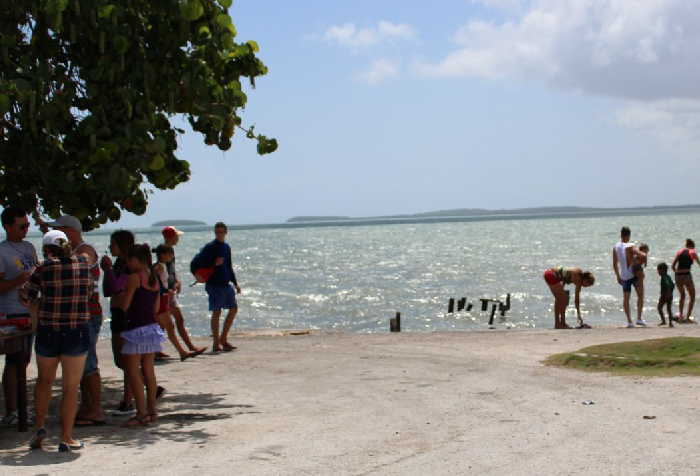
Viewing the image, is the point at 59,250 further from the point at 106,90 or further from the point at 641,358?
the point at 641,358

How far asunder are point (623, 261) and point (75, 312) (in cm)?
1397

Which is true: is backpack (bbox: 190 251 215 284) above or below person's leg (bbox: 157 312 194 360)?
above

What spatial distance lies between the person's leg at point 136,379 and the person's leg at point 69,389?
1053 millimetres

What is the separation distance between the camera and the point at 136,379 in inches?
350

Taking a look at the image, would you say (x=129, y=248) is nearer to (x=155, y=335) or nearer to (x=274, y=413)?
(x=155, y=335)

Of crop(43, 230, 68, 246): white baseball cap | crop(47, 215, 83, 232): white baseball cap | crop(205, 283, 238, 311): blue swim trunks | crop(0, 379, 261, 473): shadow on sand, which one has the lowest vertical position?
crop(0, 379, 261, 473): shadow on sand

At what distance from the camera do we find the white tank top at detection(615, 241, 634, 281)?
1909cm

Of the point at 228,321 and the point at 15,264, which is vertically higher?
the point at 15,264

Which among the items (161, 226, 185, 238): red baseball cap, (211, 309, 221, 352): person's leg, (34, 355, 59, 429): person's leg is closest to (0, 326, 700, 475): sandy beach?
(34, 355, 59, 429): person's leg

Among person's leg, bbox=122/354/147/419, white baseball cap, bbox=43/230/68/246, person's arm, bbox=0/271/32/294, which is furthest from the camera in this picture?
person's leg, bbox=122/354/147/419

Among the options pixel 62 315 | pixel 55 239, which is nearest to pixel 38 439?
pixel 62 315

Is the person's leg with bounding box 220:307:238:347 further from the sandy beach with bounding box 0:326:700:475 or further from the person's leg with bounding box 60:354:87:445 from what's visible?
the person's leg with bounding box 60:354:87:445

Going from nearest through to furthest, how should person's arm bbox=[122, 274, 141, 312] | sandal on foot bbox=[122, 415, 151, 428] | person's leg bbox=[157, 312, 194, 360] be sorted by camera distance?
person's arm bbox=[122, 274, 141, 312]
sandal on foot bbox=[122, 415, 151, 428]
person's leg bbox=[157, 312, 194, 360]

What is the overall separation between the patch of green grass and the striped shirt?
6.88m
